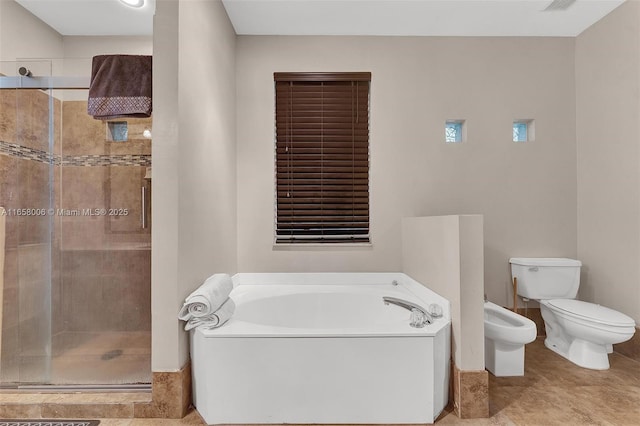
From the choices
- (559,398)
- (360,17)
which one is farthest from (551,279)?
A: (360,17)

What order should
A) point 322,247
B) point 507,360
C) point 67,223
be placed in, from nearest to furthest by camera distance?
point 67,223 → point 507,360 → point 322,247

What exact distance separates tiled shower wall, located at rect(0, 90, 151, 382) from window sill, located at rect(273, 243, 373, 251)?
1.10 meters

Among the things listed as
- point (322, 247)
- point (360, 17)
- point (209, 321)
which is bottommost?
point (209, 321)

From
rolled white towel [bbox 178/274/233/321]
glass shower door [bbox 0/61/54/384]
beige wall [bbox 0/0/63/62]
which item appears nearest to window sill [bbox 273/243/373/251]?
rolled white towel [bbox 178/274/233/321]

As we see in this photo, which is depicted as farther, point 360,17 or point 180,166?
→ point 360,17

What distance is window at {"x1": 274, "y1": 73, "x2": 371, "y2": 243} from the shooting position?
2.75m

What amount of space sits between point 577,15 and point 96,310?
385cm

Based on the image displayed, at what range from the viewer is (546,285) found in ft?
8.45

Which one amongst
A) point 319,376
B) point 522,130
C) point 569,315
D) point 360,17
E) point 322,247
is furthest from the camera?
point 522,130

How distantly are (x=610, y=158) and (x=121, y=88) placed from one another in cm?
337

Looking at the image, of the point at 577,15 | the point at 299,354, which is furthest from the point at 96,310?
the point at 577,15

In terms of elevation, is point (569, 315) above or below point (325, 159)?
below

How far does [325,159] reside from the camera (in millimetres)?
2754

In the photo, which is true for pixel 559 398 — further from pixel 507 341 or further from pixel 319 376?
pixel 319 376
